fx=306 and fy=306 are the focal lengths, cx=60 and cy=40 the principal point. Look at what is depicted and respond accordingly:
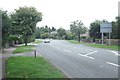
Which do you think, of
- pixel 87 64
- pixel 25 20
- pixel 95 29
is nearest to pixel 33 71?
pixel 87 64

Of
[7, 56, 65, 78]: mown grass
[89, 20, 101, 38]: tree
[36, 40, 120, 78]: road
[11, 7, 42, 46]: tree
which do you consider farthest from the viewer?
[89, 20, 101, 38]: tree

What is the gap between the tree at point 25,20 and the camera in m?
59.8

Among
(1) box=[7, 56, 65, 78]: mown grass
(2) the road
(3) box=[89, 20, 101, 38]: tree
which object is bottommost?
(2) the road

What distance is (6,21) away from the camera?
34562 millimetres

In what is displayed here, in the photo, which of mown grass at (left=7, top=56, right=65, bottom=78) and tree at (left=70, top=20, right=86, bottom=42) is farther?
tree at (left=70, top=20, right=86, bottom=42)

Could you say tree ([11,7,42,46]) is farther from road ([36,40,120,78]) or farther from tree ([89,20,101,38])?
tree ([89,20,101,38])

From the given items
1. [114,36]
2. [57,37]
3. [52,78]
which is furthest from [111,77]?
[57,37]

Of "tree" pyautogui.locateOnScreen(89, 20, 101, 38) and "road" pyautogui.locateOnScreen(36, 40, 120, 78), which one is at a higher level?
"tree" pyautogui.locateOnScreen(89, 20, 101, 38)

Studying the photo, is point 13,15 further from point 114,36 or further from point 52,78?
point 52,78

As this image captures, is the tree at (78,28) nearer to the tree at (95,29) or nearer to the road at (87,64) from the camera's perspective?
the tree at (95,29)

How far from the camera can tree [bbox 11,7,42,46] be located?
59812 mm

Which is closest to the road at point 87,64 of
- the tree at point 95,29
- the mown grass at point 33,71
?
the mown grass at point 33,71

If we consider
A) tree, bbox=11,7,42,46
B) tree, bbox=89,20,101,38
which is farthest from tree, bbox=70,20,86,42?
tree, bbox=11,7,42,46

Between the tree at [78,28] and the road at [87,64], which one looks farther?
the tree at [78,28]
